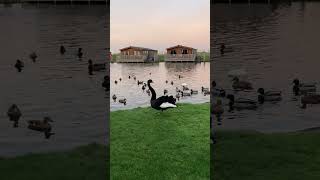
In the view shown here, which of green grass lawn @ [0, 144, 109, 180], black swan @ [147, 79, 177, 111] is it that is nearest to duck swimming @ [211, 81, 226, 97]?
green grass lawn @ [0, 144, 109, 180]

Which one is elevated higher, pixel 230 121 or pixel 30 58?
pixel 30 58

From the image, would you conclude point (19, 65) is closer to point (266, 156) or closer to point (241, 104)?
point (241, 104)

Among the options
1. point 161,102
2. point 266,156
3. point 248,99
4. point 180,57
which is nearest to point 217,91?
point 248,99

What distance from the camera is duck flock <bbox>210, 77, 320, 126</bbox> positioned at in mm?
3896

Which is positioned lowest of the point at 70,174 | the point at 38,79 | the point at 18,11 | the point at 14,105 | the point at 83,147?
the point at 70,174

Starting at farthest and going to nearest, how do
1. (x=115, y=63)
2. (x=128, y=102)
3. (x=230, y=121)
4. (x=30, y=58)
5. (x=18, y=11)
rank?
(x=128, y=102), (x=115, y=63), (x=230, y=121), (x=30, y=58), (x=18, y=11)

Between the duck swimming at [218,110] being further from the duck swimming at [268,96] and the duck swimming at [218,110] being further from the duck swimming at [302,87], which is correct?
the duck swimming at [302,87]

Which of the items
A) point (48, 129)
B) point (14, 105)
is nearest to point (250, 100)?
point (48, 129)

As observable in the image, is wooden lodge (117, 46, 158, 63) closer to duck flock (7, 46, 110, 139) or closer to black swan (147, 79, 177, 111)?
black swan (147, 79, 177, 111)

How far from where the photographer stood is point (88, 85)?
3543 millimetres

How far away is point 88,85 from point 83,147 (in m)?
0.51

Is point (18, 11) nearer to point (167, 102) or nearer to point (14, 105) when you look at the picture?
point (14, 105)

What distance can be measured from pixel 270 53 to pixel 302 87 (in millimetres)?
456

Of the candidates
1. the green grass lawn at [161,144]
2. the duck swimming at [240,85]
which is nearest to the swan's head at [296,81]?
→ the duck swimming at [240,85]
